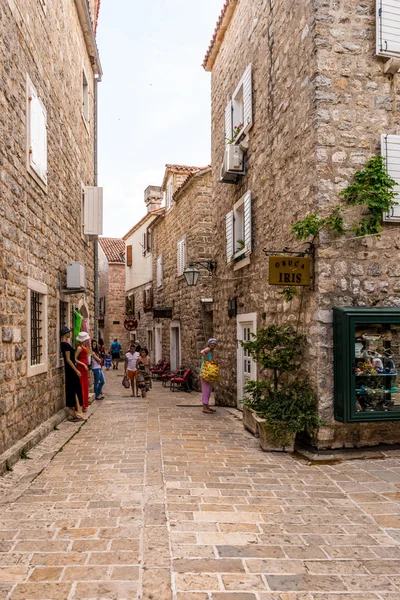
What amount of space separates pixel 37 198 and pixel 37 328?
6.18ft

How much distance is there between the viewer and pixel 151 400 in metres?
12.9

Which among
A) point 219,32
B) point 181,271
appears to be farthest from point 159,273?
point 219,32

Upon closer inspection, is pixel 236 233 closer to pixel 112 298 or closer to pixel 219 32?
pixel 219 32

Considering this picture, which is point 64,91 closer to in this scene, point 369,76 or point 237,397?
point 369,76

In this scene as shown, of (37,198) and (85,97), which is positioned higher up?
(85,97)

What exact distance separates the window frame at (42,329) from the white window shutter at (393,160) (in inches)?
186

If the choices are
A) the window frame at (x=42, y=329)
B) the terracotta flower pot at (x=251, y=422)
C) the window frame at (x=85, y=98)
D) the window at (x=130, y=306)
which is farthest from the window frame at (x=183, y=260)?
the window at (x=130, y=306)

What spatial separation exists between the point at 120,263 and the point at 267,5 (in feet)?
78.1

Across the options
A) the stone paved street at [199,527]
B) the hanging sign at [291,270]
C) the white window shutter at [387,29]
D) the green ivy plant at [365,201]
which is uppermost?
the white window shutter at [387,29]

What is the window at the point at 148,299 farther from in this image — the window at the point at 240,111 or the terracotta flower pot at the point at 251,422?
the terracotta flower pot at the point at 251,422

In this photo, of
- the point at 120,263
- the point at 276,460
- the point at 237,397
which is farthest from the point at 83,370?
the point at 120,263

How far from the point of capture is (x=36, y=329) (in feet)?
24.2

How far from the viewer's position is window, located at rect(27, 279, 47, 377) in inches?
268

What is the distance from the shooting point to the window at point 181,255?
1689cm
